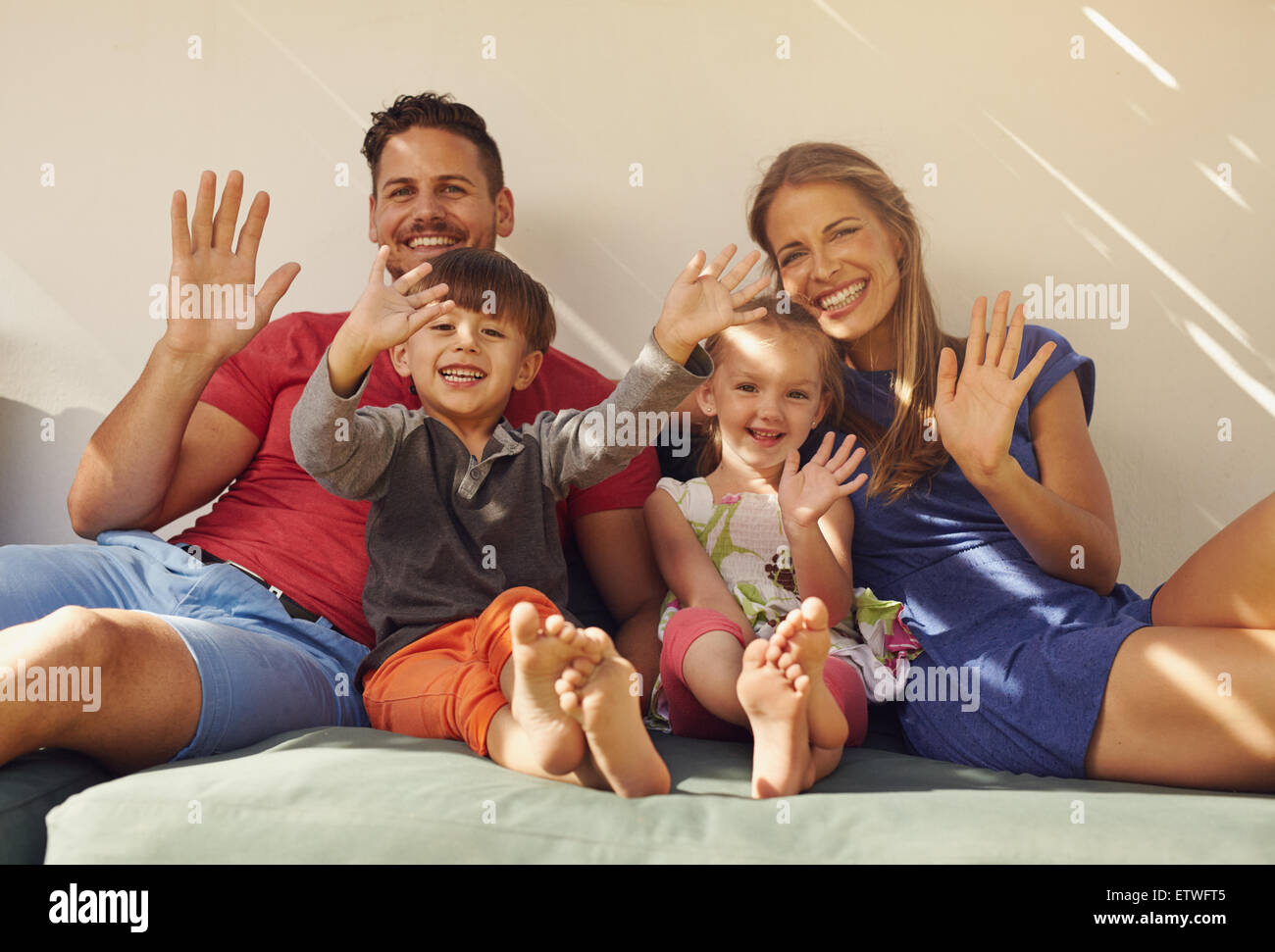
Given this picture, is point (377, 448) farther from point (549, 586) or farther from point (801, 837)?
point (801, 837)

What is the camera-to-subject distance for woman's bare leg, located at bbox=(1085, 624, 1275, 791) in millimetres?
1162

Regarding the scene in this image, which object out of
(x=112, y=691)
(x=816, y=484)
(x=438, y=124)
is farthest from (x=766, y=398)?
(x=112, y=691)

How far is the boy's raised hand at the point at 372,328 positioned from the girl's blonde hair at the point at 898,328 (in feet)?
2.61

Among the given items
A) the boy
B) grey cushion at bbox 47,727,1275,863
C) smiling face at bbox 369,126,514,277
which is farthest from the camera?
smiling face at bbox 369,126,514,277

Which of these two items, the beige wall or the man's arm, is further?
the beige wall

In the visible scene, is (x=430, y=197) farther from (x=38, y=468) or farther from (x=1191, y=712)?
(x=1191, y=712)

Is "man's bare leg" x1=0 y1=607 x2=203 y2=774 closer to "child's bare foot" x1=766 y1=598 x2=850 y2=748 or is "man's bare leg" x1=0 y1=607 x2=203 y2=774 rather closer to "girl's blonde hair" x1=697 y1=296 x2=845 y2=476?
"child's bare foot" x1=766 y1=598 x2=850 y2=748

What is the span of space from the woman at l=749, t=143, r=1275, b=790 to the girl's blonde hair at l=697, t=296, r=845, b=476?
0.05m

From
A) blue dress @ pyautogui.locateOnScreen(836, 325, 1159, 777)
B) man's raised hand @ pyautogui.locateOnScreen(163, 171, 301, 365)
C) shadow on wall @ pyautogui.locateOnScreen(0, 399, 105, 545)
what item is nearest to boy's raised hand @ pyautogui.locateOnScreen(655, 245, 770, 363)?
blue dress @ pyautogui.locateOnScreen(836, 325, 1159, 777)

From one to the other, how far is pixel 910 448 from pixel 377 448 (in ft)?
2.93

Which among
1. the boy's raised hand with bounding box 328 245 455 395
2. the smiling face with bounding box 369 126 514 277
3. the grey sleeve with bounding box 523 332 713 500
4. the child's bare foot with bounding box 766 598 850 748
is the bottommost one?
the child's bare foot with bounding box 766 598 850 748

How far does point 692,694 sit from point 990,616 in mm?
470

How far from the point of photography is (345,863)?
3.34 feet

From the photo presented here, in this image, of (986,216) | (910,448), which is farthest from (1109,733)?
(986,216)
